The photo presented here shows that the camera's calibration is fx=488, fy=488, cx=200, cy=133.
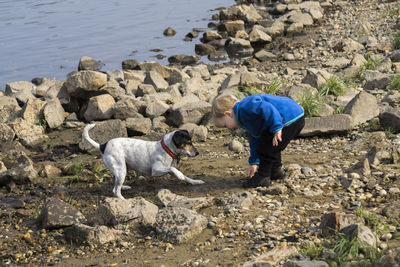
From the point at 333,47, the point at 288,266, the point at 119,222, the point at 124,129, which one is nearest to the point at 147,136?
the point at 124,129

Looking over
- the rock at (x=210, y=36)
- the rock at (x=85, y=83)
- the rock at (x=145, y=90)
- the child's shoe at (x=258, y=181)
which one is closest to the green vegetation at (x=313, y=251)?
the child's shoe at (x=258, y=181)

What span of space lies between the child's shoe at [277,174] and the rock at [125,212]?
1.63 meters

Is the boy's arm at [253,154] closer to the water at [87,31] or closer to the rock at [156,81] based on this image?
the rock at [156,81]

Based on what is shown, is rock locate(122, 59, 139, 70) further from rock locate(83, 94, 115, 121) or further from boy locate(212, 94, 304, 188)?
boy locate(212, 94, 304, 188)

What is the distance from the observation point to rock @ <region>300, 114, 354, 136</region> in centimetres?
752

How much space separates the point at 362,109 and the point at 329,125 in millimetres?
768

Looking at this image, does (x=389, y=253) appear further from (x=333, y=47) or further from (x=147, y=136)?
(x=333, y=47)

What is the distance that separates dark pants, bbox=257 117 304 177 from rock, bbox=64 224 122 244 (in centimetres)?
195

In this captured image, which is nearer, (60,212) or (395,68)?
(60,212)

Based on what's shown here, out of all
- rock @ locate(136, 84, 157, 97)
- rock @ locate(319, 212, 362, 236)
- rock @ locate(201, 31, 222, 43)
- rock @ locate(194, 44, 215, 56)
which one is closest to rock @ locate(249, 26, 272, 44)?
rock @ locate(194, 44, 215, 56)

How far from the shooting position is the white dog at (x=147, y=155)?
6.26 meters

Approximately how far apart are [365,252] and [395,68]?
746 centimetres

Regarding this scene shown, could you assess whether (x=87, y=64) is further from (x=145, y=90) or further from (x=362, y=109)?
(x=362, y=109)

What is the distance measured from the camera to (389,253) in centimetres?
374
